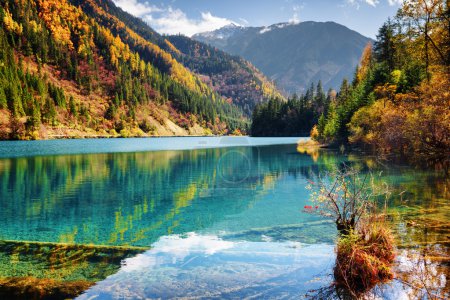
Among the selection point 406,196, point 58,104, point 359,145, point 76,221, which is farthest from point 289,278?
point 58,104

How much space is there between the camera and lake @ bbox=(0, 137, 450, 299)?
34.3 feet

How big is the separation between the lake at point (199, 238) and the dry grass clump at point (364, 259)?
0.48m

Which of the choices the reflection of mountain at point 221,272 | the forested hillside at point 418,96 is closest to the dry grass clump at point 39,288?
the reflection of mountain at point 221,272

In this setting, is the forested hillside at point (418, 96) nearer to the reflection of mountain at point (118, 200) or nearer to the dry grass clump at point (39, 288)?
the reflection of mountain at point (118, 200)

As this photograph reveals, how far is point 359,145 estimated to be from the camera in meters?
76.9

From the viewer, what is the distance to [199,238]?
16.7 metres

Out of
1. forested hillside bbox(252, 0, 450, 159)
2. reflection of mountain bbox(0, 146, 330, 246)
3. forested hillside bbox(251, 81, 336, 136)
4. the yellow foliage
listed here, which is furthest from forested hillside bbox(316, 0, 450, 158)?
the yellow foliage

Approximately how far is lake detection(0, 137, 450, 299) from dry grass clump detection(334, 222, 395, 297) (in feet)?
1.58

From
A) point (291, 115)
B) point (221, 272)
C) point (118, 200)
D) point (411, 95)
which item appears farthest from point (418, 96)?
point (291, 115)

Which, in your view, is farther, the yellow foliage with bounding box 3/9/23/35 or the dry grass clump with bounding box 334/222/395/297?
the yellow foliage with bounding box 3/9/23/35

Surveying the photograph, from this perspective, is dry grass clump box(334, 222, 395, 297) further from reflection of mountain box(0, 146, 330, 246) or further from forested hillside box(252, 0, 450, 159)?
forested hillside box(252, 0, 450, 159)

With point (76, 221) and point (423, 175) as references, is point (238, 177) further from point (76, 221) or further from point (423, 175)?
point (76, 221)

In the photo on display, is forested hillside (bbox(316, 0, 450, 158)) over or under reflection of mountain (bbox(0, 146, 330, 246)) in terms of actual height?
over

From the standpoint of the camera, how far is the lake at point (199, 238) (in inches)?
411
